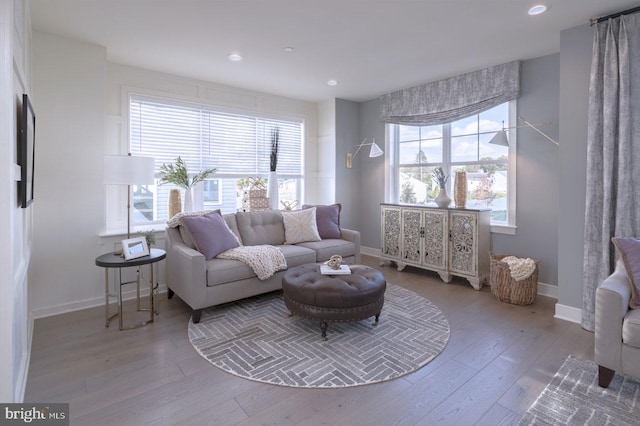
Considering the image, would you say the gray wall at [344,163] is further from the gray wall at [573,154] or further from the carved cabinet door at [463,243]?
the gray wall at [573,154]

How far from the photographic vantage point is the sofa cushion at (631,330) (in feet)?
6.32

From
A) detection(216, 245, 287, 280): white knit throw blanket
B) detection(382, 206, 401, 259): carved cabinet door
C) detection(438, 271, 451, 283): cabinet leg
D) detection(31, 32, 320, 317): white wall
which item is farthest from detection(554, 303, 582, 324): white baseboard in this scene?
detection(31, 32, 320, 317): white wall

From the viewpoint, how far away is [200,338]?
2729 mm

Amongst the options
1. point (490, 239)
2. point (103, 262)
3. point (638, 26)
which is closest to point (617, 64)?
point (638, 26)

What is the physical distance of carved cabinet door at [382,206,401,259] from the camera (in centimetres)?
477

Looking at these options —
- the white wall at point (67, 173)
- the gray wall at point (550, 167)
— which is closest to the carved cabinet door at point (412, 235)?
the gray wall at point (550, 167)

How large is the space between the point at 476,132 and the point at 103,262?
4.38 meters

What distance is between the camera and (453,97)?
172 inches

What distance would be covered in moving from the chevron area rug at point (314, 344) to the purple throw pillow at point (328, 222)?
131 cm

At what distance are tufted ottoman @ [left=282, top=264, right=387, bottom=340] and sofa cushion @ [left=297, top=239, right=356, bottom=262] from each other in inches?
42.0

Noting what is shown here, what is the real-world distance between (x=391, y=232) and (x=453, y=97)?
1.97 meters

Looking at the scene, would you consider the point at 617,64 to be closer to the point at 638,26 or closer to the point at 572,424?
the point at 638,26

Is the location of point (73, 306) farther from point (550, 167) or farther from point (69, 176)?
point (550, 167)

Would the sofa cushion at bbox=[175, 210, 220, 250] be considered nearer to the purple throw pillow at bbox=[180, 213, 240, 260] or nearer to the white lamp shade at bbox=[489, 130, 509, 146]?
the purple throw pillow at bbox=[180, 213, 240, 260]
